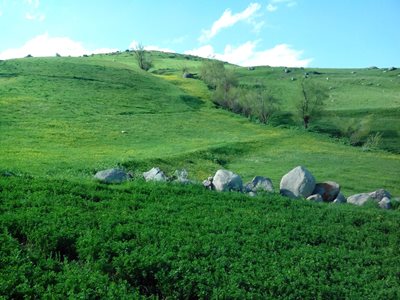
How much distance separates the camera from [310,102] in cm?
9269

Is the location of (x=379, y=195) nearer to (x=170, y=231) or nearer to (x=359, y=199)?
(x=359, y=199)

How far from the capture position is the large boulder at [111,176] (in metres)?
24.1

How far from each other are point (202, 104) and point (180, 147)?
131 ft

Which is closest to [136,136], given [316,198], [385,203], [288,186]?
[288,186]

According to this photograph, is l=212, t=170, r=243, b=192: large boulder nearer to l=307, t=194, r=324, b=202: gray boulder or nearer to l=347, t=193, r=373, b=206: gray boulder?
l=307, t=194, r=324, b=202: gray boulder

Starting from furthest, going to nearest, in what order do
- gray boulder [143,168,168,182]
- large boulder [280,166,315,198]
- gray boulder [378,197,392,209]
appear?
gray boulder [378,197,392,209] < large boulder [280,166,315,198] < gray boulder [143,168,168,182]

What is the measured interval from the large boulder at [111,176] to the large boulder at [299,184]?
34.3 ft

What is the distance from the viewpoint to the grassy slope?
127 feet

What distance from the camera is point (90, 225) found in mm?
16281

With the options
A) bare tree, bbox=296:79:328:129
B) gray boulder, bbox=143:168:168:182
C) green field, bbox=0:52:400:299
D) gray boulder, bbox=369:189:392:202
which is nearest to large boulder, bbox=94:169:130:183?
green field, bbox=0:52:400:299

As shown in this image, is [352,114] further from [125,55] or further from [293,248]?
[125,55]

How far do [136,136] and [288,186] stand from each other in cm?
2691

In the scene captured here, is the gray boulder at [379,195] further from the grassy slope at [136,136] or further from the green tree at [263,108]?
the green tree at [263,108]

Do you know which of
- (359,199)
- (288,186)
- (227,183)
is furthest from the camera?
(359,199)
